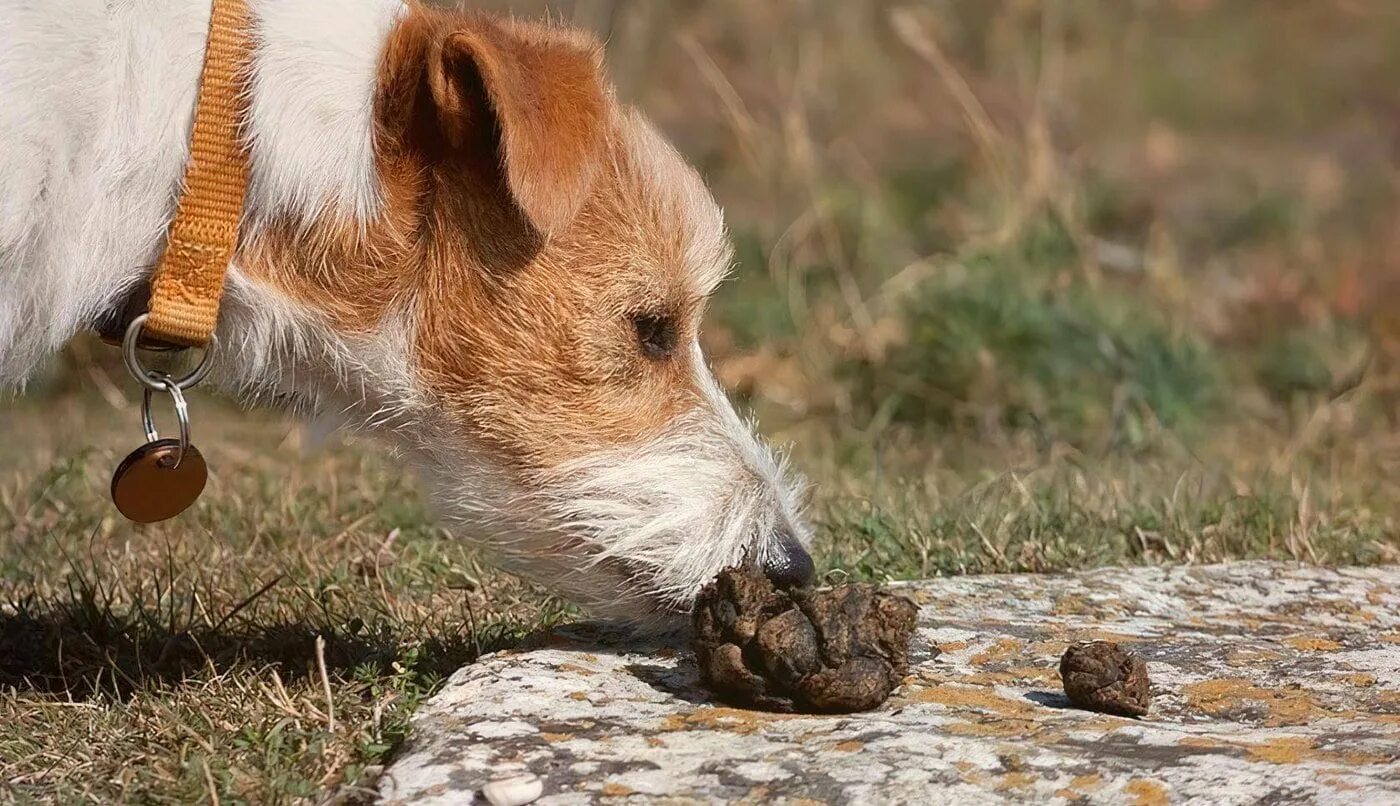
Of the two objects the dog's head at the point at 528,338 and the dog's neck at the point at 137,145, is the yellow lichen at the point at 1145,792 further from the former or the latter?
the dog's neck at the point at 137,145

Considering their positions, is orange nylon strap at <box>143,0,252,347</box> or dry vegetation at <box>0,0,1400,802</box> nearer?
orange nylon strap at <box>143,0,252,347</box>

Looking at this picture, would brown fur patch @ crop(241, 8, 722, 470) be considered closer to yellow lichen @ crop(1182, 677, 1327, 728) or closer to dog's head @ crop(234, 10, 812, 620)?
dog's head @ crop(234, 10, 812, 620)

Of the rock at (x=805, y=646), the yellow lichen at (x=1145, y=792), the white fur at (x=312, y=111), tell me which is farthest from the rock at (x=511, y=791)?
the white fur at (x=312, y=111)

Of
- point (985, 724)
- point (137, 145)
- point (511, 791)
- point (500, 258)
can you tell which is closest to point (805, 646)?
point (985, 724)

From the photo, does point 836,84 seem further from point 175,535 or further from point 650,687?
point 650,687

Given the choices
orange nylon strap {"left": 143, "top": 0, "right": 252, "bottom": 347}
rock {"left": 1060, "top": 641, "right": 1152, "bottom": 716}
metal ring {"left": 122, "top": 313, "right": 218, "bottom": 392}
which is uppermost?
orange nylon strap {"left": 143, "top": 0, "right": 252, "bottom": 347}

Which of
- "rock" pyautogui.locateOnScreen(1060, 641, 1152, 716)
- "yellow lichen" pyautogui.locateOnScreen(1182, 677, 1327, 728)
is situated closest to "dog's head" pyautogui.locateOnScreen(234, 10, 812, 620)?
"rock" pyautogui.locateOnScreen(1060, 641, 1152, 716)
